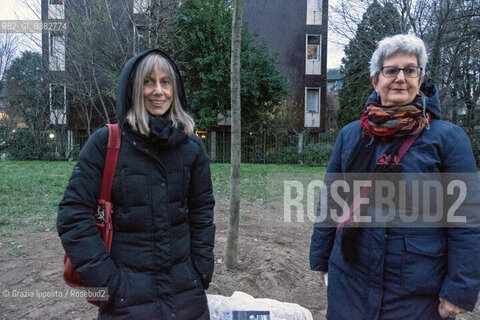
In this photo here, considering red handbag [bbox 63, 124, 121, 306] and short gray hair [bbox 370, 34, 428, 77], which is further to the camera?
short gray hair [bbox 370, 34, 428, 77]

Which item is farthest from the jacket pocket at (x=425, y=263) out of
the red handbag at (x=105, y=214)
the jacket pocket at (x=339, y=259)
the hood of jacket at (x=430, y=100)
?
the red handbag at (x=105, y=214)

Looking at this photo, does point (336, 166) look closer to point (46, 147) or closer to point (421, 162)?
point (421, 162)

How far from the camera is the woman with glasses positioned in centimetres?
162

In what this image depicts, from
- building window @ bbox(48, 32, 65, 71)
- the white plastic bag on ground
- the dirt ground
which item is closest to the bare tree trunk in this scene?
the dirt ground

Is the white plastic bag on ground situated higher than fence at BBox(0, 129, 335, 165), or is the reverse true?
fence at BBox(0, 129, 335, 165)

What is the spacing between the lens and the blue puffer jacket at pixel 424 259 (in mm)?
1593

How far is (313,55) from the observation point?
70.6 ft

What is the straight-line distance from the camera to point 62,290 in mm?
3389

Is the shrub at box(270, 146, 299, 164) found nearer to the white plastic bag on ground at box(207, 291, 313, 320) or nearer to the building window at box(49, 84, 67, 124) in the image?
the building window at box(49, 84, 67, 124)

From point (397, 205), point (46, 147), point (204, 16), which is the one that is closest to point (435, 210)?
point (397, 205)

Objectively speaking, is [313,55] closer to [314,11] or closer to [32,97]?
[314,11]

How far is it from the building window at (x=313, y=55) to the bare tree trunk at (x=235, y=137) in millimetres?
18701

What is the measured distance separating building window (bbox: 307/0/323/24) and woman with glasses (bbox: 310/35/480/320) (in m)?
20.8

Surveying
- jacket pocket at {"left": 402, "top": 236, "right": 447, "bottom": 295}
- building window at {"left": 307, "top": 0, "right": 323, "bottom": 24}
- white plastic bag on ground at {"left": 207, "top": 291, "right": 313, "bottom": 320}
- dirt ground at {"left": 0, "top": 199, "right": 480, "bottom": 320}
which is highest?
building window at {"left": 307, "top": 0, "right": 323, "bottom": 24}
